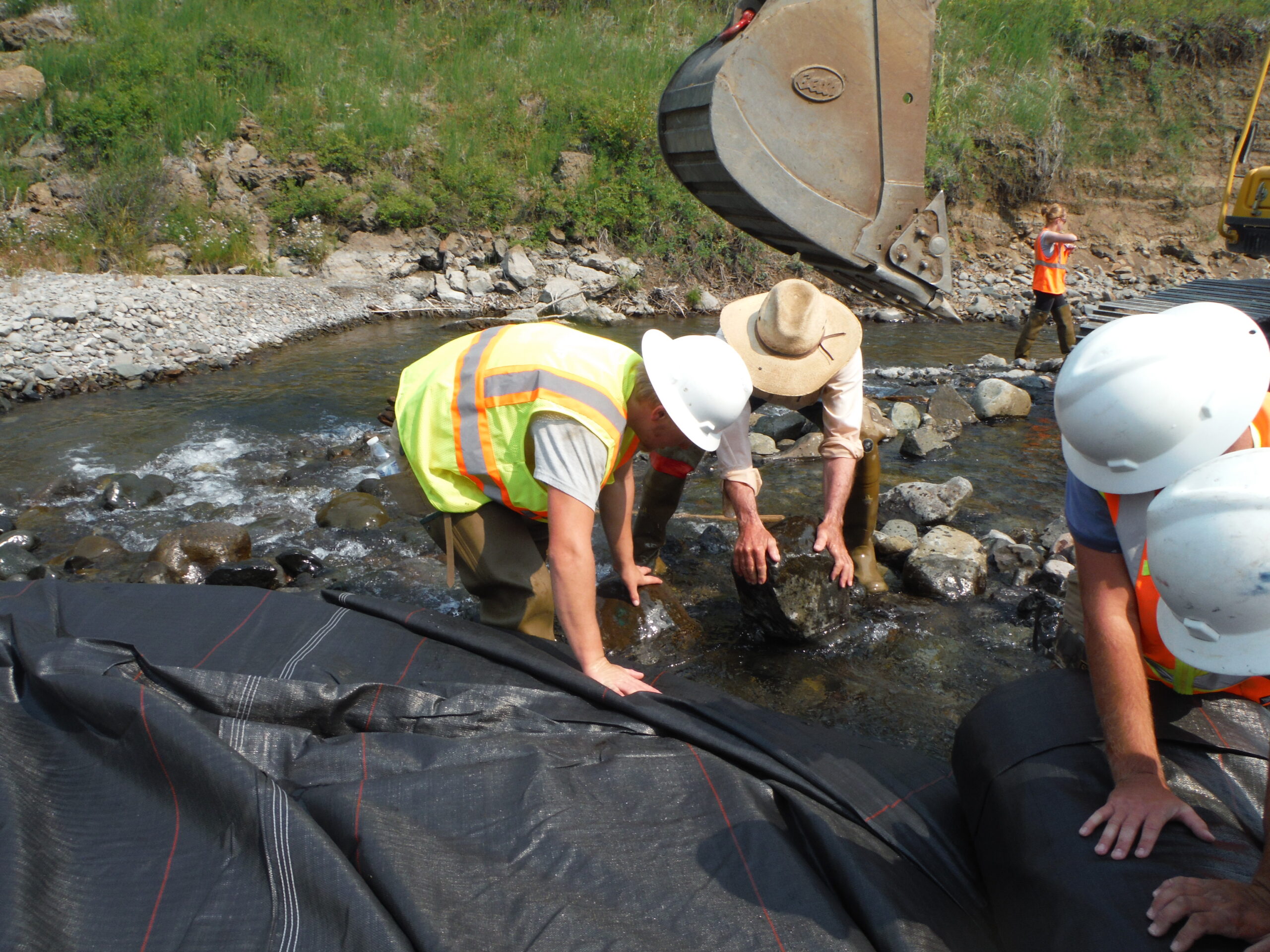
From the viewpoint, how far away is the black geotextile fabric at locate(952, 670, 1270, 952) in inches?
61.4

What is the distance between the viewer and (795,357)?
3455mm

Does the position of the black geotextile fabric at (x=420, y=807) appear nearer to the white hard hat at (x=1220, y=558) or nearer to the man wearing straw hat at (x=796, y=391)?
the white hard hat at (x=1220, y=558)

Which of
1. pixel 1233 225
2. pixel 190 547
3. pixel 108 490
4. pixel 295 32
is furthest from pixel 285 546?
pixel 295 32

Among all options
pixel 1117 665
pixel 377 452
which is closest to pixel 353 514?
pixel 377 452

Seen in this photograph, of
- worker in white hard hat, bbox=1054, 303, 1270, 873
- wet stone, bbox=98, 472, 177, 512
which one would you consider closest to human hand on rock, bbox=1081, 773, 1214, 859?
worker in white hard hat, bbox=1054, 303, 1270, 873

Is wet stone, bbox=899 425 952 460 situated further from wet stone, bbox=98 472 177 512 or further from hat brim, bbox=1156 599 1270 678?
wet stone, bbox=98 472 177 512

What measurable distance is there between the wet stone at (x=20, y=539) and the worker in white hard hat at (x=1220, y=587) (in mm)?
5320

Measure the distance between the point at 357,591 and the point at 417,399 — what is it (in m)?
1.75

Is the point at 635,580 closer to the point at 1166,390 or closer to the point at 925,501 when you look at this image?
the point at 1166,390

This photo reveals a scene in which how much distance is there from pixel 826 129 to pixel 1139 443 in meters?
Result: 2.73

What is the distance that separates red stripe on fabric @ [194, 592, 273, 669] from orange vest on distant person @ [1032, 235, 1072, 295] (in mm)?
9057

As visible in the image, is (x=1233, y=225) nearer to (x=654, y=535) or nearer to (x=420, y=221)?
(x=654, y=535)

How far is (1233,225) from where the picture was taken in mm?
7867

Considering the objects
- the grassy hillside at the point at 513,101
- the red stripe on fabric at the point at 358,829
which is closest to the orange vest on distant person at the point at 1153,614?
the red stripe on fabric at the point at 358,829
